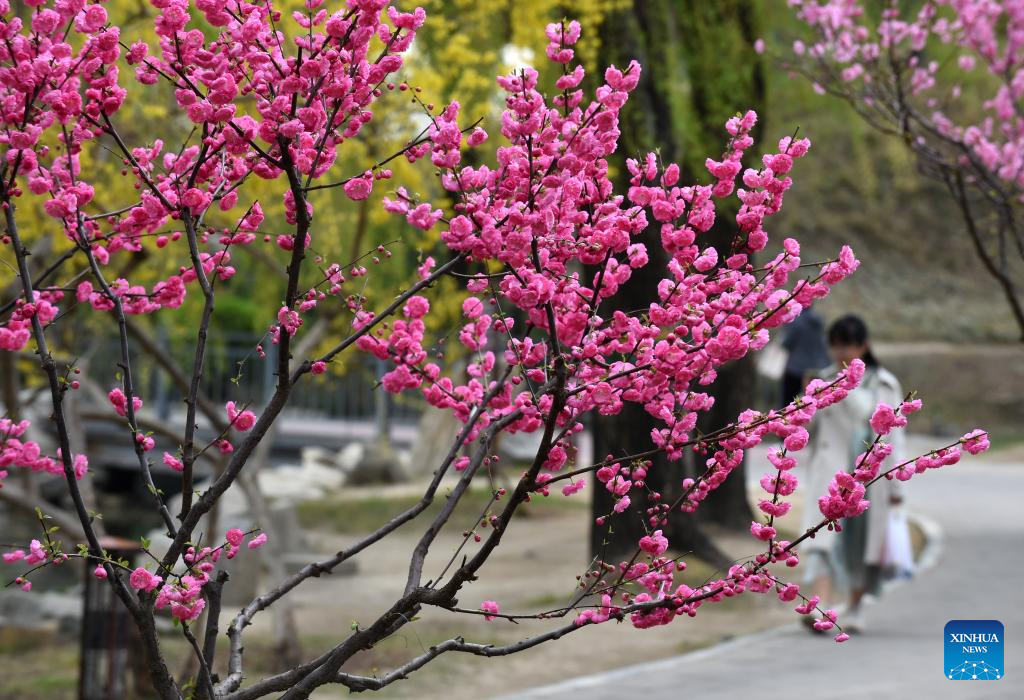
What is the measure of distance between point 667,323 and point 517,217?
43 centimetres

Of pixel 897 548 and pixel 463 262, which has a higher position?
pixel 463 262

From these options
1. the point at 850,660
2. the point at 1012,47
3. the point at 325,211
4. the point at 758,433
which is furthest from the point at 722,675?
the point at 325,211

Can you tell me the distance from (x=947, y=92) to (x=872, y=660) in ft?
18.2

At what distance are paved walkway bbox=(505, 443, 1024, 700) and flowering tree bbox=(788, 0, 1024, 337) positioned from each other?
1.98 m

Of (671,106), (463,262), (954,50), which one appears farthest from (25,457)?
(954,50)

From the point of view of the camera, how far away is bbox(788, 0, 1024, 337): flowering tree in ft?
25.2

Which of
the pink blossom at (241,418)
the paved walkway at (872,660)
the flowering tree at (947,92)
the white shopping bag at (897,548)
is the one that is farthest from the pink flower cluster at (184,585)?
the white shopping bag at (897,548)

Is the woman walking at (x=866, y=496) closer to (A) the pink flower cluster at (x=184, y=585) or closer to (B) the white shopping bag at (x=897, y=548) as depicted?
(B) the white shopping bag at (x=897, y=548)

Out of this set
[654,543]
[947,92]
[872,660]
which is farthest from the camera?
[947,92]

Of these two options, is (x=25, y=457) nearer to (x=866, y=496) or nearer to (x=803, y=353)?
(x=866, y=496)

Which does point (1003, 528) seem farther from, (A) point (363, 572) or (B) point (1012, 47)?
(A) point (363, 572)

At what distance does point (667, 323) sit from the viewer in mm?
3199

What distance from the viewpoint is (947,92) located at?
37.6 feet

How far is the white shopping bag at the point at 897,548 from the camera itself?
28.8ft
